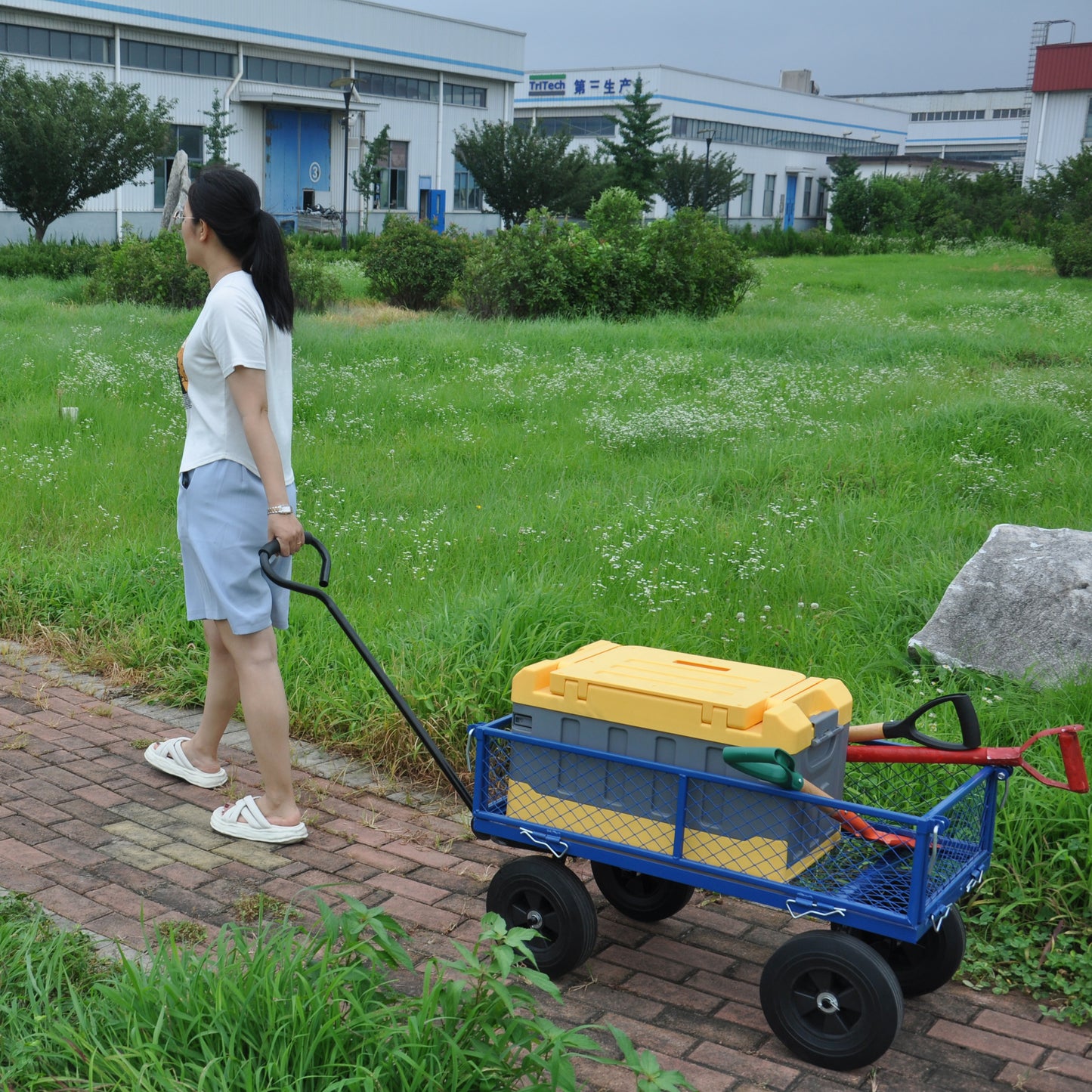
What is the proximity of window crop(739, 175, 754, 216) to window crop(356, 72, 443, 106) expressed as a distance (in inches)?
955

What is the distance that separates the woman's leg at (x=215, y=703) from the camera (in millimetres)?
4156

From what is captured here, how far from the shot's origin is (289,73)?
166 ft

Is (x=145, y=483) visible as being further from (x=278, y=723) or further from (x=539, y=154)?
(x=539, y=154)

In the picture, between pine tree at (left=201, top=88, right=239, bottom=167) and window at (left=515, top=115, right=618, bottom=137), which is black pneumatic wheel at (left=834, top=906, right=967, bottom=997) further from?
window at (left=515, top=115, right=618, bottom=137)

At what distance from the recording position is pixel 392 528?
6.84 metres

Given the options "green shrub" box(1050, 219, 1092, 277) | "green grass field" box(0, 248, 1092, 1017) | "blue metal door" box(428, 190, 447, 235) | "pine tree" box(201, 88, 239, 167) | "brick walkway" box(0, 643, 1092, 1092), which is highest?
"pine tree" box(201, 88, 239, 167)

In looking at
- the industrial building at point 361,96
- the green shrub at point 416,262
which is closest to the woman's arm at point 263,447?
the green shrub at point 416,262

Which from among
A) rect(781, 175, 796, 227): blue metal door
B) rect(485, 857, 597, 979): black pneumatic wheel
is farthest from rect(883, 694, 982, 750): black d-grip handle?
rect(781, 175, 796, 227): blue metal door

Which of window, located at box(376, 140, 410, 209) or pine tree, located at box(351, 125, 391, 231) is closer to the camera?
pine tree, located at box(351, 125, 391, 231)

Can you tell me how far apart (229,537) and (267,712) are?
576 mm

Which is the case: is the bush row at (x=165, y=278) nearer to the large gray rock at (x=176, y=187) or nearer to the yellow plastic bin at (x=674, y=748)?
the large gray rock at (x=176, y=187)

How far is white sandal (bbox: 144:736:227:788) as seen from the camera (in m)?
4.38

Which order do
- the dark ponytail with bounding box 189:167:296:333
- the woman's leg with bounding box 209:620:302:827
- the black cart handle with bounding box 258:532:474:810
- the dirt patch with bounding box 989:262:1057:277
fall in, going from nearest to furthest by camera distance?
the black cart handle with bounding box 258:532:474:810, the dark ponytail with bounding box 189:167:296:333, the woman's leg with bounding box 209:620:302:827, the dirt patch with bounding box 989:262:1057:277

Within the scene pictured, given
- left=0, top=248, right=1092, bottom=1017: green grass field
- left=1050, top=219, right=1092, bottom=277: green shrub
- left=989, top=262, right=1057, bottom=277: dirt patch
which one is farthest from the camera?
left=989, top=262, right=1057, bottom=277: dirt patch
